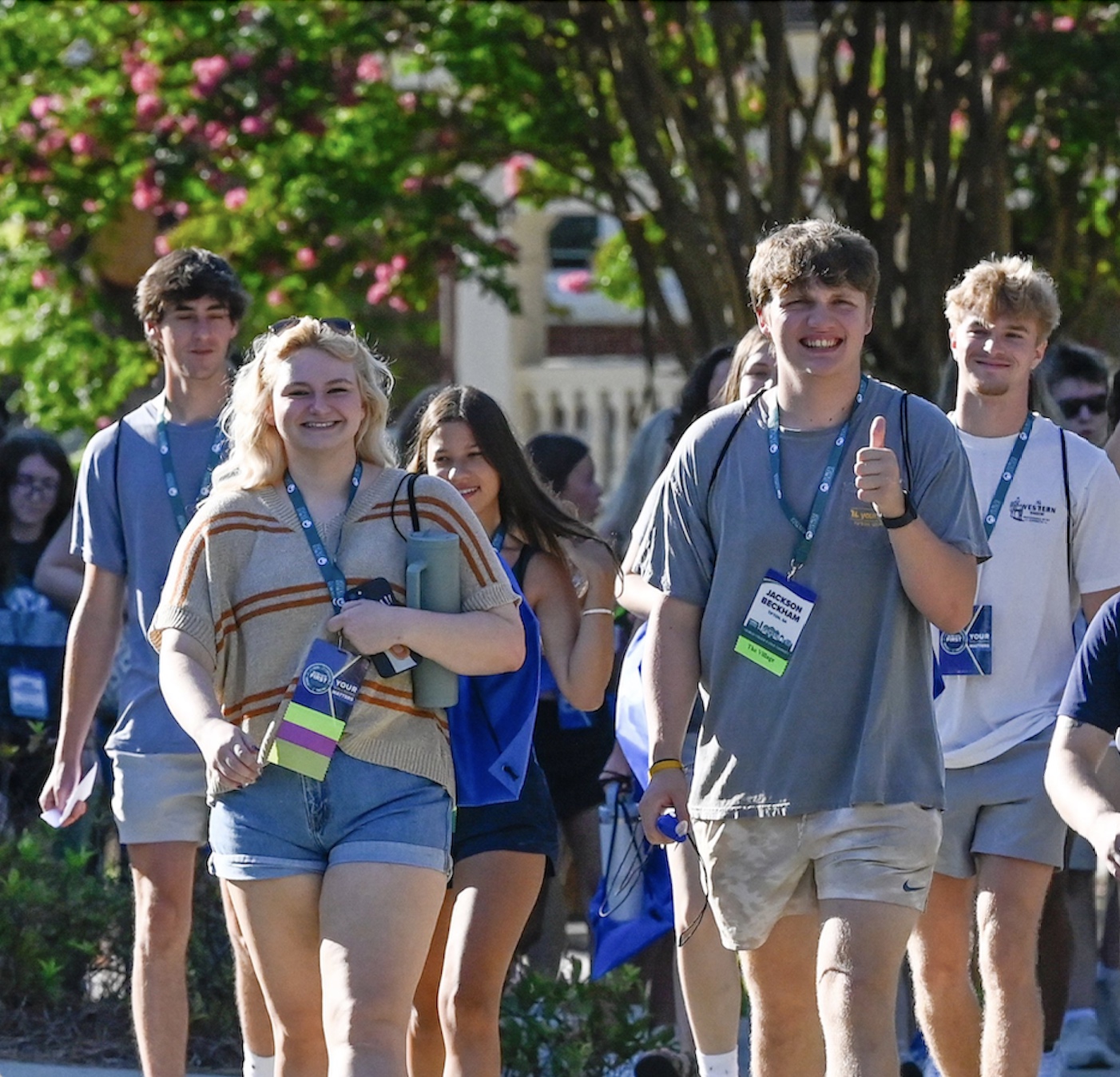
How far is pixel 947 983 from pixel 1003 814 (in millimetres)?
422

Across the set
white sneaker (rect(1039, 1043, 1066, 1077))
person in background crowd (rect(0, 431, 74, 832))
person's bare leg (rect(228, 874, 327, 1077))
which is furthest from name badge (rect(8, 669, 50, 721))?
person's bare leg (rect(228, 874, 327, 1077))

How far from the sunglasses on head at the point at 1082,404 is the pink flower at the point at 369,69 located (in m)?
6.13

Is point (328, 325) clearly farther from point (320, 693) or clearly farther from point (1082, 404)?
point (1082, 404)

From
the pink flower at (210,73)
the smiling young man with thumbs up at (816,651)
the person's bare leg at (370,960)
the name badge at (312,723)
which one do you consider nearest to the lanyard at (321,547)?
the name badge at (312,723)

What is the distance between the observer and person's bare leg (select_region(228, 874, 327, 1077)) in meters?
4.33

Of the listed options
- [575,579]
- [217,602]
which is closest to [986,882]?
[575,579]

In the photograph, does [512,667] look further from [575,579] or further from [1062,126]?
[1062,126]

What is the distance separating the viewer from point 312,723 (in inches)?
169

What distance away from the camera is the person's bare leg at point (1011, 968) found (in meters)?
5.26

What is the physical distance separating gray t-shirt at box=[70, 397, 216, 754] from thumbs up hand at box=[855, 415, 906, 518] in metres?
2.01

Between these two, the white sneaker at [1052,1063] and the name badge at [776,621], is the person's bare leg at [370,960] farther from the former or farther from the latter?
the white sneaker at [1052,1063]

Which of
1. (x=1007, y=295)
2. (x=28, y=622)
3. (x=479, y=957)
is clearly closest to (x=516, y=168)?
(x=28, y=622)

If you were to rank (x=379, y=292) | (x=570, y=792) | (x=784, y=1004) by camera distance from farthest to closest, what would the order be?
1. (x=379, y=292)
2. (x=570, y=792)
3. (x=784, y=1004)

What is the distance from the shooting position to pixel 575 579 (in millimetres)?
5590
